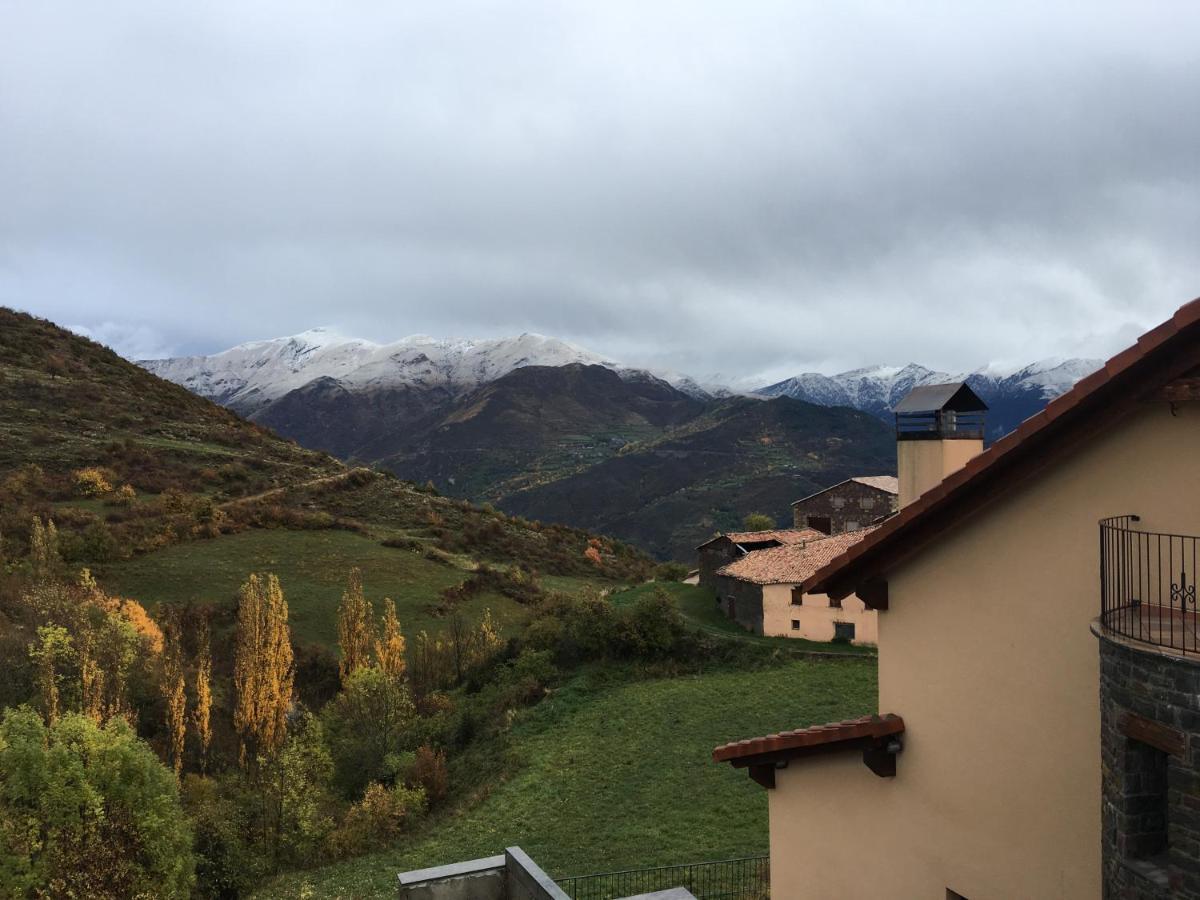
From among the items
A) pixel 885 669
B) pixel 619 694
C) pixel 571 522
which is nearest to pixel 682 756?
pixel 619 694

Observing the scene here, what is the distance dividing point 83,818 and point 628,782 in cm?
1551

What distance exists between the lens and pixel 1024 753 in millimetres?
7328

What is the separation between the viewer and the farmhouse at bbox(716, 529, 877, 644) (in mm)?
37938

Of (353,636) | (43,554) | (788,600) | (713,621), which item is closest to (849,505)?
(713,621)

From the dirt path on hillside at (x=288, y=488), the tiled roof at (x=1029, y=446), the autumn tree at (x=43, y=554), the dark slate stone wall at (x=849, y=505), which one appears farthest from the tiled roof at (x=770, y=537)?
the tiled roof at (x=1029, y=446)

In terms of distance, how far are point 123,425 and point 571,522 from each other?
101 m

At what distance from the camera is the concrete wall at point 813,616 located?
37594mm

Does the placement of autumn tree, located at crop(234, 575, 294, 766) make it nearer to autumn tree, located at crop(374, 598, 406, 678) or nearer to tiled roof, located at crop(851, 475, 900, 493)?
autumn tree, located at crop(374, 598, 406, 678)

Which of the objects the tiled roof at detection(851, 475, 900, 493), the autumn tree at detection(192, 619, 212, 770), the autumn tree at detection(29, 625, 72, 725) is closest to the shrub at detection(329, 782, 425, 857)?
the autumn tree at detection(192, 619, 212, 770)

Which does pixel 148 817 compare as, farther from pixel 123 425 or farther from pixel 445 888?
pixel 123 425

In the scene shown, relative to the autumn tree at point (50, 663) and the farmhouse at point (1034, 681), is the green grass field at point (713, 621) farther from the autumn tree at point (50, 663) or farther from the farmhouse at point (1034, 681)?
the farmhouse at point (1034, 681)

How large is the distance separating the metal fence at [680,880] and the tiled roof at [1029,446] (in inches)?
461

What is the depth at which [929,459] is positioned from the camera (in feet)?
48.7

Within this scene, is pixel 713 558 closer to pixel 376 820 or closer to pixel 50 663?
pixel 376 820
